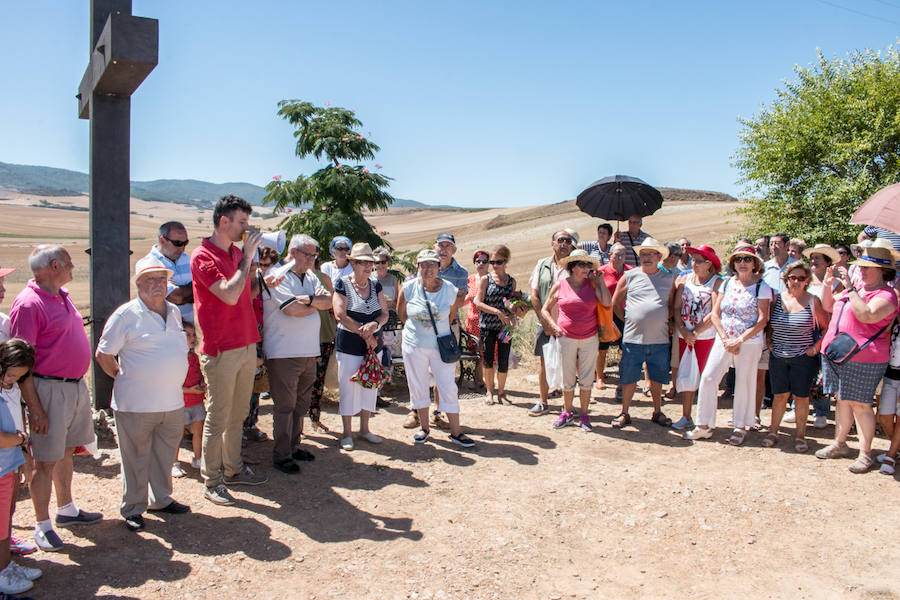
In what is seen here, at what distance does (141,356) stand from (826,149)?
37.3ft

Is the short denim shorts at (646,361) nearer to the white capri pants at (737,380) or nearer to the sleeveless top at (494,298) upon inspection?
the white capri pants at (737,380)

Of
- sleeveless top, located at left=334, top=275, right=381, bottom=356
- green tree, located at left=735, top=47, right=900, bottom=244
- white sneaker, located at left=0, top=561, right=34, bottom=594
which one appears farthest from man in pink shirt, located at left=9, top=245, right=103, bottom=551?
green tree, located at left=735, top=47, right=900, bottom=244

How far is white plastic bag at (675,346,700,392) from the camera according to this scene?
6.77 meters

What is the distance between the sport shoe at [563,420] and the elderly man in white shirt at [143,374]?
386 centimetres

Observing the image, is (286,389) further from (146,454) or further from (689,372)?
(689,372)

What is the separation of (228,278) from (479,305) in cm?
359


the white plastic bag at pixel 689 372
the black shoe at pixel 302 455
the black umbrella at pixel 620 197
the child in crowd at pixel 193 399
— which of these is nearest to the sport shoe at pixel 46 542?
the child in crowd at pixel 193 399

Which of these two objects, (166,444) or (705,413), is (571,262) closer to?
(705,413)

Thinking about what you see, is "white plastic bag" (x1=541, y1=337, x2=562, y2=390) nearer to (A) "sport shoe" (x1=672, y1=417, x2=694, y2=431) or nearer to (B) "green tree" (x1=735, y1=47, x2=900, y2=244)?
(A) "sport shoe" (x1=672, y1=417, x2=694, y2=431)

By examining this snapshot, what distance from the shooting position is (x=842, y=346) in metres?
5.71

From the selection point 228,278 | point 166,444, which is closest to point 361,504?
point 166,444

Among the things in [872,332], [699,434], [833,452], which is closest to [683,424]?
[699,434]

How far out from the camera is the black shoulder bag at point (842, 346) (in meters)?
5.61

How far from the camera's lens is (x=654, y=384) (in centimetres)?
693
